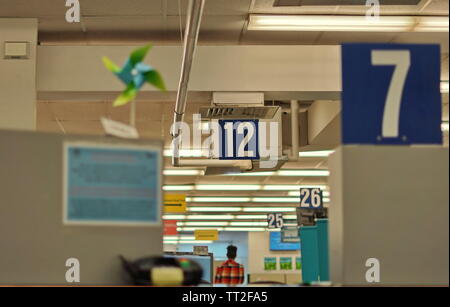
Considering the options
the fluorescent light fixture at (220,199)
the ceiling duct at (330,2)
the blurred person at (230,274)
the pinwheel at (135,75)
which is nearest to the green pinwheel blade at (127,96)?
the pinwheel at (135,75)

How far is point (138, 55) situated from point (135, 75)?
0.20ft

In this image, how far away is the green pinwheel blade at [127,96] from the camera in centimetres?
194

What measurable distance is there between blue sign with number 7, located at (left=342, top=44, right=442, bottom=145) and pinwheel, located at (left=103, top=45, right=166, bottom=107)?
0.51 metres

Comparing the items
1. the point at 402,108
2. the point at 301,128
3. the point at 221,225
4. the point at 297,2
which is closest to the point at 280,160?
the point at 301,128

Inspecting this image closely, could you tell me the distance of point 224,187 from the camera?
1552cm

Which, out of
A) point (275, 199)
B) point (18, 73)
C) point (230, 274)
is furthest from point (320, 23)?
point (275, 199)

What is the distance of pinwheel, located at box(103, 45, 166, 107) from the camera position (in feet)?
6.43

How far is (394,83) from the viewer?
6.87 ft

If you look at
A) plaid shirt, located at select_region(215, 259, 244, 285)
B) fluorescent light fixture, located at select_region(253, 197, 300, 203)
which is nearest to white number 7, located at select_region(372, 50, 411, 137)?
plaid shirt, located at select_region(215, 259, 244, 285)

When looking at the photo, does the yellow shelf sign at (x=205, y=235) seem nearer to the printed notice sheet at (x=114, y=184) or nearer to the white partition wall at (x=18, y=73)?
the white partition wall at (x=18, y=73)

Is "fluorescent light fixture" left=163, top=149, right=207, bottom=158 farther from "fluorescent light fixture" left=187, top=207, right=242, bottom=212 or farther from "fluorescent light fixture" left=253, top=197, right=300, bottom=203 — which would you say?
"fluorescent light fixture" left=187, top=207, right=242, bottom=212

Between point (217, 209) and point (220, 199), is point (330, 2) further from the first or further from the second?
point (217, 209)

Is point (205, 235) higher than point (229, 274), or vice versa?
point (205, 235)
